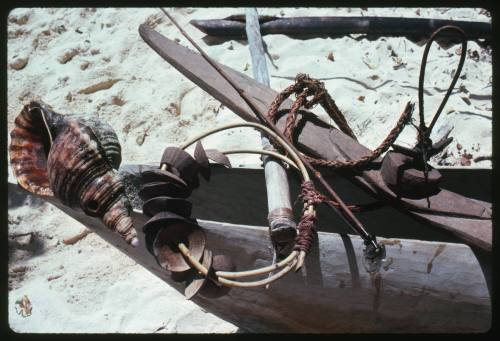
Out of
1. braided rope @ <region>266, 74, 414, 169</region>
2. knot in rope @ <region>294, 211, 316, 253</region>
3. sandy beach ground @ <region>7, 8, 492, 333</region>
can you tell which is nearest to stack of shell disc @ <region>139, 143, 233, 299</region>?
knot in rope @ <region>294, 211, 316, 253</region>

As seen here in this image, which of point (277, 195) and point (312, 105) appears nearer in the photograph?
point (277, 195)

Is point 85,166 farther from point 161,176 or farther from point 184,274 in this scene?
point 184,274

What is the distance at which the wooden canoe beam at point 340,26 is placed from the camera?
146 inches

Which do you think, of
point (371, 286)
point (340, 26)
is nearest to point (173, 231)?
point (371, 286)

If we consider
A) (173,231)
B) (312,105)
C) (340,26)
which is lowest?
(173,231)

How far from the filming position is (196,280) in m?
1.62

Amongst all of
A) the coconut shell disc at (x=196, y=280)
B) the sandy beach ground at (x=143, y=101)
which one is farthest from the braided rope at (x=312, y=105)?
the sandy beach ground at (x=143, y=101)

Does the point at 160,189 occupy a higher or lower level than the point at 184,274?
higher

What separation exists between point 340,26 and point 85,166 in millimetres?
2637

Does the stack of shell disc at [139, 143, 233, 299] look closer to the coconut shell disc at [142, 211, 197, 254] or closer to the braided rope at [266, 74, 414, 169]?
the coconut shell disc at [142, 211, 197, 254]

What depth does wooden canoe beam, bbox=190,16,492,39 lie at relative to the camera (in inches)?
146

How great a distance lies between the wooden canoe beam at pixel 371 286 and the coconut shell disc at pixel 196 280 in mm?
181

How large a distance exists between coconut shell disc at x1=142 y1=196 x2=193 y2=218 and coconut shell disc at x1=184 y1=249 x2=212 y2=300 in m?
0.16

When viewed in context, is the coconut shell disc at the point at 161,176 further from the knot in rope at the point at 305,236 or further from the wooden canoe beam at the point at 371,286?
the knot in rope at the point at 305,236
